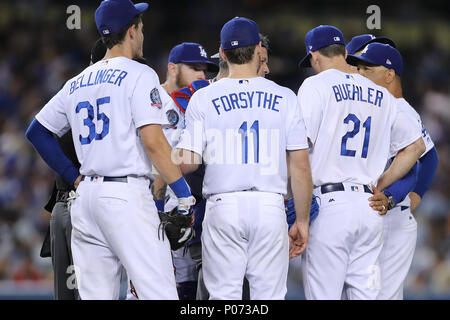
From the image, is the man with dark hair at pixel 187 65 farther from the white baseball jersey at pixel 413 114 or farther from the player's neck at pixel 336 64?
the white baseball jersey at pixel 413 114

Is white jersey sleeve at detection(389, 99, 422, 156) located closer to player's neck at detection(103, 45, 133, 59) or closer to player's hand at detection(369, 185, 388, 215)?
player's hand at detection(369, 185, 388, 215)

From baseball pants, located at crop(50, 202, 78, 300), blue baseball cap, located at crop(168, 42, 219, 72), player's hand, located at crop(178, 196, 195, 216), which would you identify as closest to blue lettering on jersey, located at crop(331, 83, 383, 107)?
player's hand, located at crop(178, 196, 195, 216)

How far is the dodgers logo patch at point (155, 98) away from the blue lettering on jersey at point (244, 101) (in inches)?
12.5

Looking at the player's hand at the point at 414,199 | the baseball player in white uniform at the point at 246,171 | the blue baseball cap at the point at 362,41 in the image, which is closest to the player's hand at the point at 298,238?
the baseball player in white uniform at the point at 246,171

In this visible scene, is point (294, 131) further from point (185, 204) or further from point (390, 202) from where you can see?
point (390, 202)

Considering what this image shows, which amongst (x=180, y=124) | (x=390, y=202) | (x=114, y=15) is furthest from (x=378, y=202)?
(x=114, y=15)

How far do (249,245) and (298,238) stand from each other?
35cm

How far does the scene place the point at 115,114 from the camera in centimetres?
389

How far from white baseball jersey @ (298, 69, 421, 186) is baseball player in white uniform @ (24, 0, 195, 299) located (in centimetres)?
93

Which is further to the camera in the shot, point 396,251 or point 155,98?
point 396,251

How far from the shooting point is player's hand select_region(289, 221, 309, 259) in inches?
162

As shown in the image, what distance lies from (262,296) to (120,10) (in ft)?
6.07
